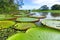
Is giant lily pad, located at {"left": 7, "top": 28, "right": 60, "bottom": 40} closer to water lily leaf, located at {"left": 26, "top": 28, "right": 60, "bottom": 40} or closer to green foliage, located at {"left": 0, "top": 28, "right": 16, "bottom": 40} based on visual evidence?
water lily leaf, located at {"left": 26, "top": 28, "right": 60, "bottom": 40}

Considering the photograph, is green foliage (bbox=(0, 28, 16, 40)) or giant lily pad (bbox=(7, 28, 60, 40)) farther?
green foliage (bbox=(0, 28, 16, 40))

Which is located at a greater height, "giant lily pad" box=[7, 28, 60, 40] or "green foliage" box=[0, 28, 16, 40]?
"giant lily pad" box=[7, 28, 60, 40]

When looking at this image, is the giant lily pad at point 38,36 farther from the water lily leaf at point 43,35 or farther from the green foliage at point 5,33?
the green foliage at point 5,33

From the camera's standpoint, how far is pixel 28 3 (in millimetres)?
1155

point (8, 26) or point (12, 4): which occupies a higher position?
point (12, 4)

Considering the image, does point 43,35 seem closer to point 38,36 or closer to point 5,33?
point 38,36

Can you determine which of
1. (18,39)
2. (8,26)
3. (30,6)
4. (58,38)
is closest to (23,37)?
(18,39)

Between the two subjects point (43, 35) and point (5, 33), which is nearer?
point (43, 35)

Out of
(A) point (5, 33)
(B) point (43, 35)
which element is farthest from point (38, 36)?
(A) point (5, 33)

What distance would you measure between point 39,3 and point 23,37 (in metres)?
0.64

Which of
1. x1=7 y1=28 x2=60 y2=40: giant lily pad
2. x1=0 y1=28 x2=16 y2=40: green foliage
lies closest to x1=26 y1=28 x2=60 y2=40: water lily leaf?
x1=7 y1=28 x2=60 y2=40: giant lily pad

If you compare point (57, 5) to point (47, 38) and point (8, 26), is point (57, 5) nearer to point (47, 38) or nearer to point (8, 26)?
point (8, 26)

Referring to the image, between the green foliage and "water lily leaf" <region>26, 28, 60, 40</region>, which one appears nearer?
"water lily leaf" <region>26, 28, 60, 40</region>

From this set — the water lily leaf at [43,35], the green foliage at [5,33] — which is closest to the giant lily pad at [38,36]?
the water lily leaf at [43,35]
